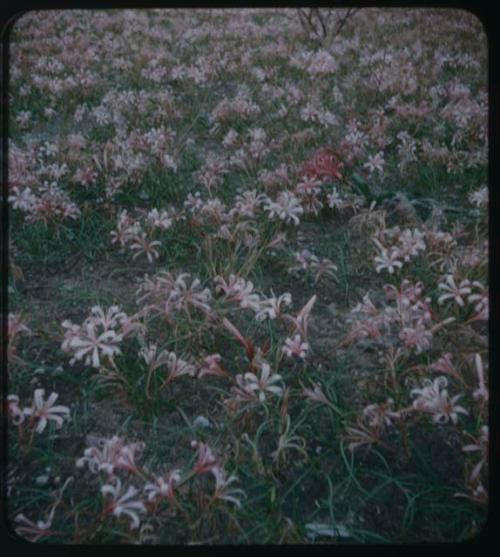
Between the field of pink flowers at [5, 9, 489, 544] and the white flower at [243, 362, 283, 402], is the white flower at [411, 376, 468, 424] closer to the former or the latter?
the field of pink flowers at [5, 9, 489, 544]

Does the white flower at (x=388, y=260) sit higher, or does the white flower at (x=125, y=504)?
the white flower at (x=388, y=260)

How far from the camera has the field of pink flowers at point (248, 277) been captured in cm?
163

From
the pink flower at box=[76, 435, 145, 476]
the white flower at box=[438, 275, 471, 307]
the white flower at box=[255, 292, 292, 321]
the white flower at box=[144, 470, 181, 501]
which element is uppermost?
the white flower at box=[438, 275, 471, 307]

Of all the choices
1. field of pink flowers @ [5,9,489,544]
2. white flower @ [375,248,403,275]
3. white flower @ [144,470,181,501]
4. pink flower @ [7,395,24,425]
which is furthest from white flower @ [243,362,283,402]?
pink flower @ [7,395,24,425]

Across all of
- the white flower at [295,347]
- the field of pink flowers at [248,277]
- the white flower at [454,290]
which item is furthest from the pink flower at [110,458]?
the white flower at [454,290]

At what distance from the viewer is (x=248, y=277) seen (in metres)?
1.72

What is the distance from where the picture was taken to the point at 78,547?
5.34 feet

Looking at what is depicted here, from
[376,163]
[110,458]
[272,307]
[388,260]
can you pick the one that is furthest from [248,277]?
[110,458]

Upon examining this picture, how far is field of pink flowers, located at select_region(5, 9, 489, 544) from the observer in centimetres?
163

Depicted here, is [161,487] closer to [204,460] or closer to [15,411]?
[204,460]

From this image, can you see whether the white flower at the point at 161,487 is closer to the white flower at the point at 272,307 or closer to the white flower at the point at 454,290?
the white flower at the point at 272,307

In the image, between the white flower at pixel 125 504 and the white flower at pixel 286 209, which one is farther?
the white flower at pixel 286 209

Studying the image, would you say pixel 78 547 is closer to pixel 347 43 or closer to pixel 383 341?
pixel 383 341

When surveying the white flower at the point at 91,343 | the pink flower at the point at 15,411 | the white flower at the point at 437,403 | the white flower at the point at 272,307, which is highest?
the white flower at the point at 272,307
